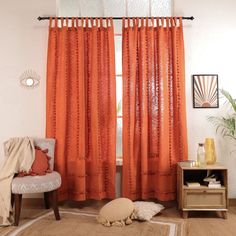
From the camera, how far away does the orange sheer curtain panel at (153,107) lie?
13.1 feet

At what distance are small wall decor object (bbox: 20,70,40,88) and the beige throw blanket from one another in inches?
26.9

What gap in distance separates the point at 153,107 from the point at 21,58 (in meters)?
1.61

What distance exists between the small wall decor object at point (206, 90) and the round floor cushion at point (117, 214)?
145 cm

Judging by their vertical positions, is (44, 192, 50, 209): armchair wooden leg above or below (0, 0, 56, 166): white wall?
below

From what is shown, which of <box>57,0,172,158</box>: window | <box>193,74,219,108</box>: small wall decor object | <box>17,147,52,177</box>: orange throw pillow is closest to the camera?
<box>17,147,52,177</box>: orange throw pillow

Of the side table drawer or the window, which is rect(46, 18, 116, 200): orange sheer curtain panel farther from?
the side table drawer

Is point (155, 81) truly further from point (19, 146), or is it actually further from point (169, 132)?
point (19, 146)

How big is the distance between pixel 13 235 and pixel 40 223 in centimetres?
36

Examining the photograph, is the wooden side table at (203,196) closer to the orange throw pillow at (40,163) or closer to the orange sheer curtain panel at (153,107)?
the orange sheer curtain panel at (153,107)

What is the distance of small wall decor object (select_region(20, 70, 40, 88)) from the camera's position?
416 centimetres

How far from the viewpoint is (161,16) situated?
13.9 feet

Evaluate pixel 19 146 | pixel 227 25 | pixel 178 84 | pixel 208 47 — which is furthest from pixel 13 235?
pixel 227 25

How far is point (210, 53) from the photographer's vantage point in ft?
13.6

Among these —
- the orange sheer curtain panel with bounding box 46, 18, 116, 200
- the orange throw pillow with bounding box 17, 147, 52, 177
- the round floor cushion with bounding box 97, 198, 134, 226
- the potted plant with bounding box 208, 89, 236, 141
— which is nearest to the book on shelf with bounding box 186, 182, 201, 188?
the round floor cushion with bounding box 97, 198, 134, 226
